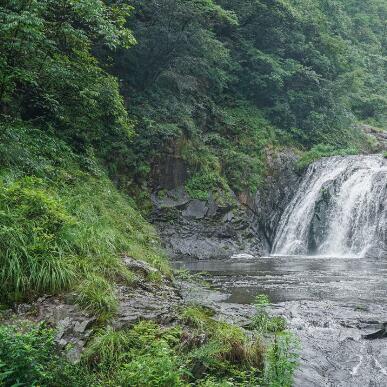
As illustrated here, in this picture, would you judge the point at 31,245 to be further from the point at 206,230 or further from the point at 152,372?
the point at 206,230

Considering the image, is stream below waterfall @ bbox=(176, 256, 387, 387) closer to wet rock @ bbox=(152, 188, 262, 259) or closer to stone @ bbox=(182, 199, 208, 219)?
wet rock @ bbox=(152, 188, 262, 259)

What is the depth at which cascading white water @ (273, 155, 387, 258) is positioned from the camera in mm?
17250

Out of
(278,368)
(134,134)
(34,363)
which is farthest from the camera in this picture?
(134,134)

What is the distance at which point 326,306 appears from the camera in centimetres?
755

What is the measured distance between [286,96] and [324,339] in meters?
19.8

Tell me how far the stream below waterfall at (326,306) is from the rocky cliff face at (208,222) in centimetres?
263

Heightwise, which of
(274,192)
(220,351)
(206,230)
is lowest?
(206,230)

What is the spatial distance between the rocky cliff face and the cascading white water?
3.37 ft

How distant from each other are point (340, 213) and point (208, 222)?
18.6 feet

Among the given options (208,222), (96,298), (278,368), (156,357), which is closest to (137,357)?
(156,357)

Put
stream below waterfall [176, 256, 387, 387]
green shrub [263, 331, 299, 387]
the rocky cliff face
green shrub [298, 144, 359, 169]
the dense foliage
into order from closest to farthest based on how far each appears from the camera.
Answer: the dense foliage, green shrub [263, 331, 299, 387], stream below waterfall [176, 256, 387, 387], the rocky cliff face, green shrub [298, 144, 359, 169]

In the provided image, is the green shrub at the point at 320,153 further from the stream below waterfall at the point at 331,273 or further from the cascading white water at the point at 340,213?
the cascading white water at the point at 340,213

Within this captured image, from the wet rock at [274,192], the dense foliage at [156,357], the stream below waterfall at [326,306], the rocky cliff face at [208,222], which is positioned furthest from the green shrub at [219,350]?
the wet rock at [274,192]

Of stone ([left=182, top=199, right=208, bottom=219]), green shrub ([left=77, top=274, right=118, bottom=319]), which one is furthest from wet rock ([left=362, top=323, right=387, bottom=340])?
stone ([left=182, top=199, right=208, bottom=219])
